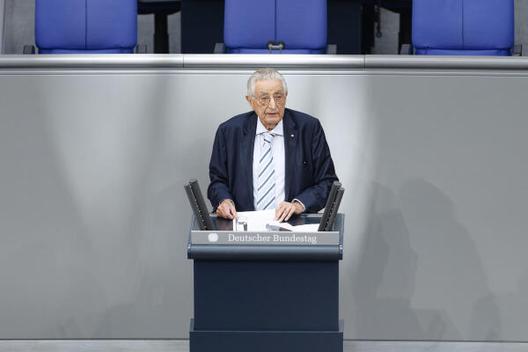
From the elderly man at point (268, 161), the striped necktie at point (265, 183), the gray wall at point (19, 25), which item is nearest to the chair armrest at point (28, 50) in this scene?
the gray wall at point (19, 25)

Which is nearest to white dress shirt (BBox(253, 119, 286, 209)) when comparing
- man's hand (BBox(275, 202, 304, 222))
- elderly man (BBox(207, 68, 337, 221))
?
elderly man (BBox(207, 68, 337, 221))

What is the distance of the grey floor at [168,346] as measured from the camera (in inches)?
164

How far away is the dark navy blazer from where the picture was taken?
3664 millimetres

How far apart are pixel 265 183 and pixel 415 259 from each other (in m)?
0.83

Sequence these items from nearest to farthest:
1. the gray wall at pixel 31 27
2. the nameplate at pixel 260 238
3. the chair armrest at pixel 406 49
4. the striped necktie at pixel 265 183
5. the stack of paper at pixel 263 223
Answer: the nameplate at pixel 260 238 < the stack of paper at pixel 263 223 < the striped necktie at pixel 265 183 < the chair armrest at pixel 406 49 < the gray wall at pixel 31 27

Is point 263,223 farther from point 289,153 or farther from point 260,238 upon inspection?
point 289,153

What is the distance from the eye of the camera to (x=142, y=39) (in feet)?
22.0

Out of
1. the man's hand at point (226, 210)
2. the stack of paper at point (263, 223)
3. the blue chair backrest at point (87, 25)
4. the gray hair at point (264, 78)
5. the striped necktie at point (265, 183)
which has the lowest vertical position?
the stack of paper at point (263, 223)

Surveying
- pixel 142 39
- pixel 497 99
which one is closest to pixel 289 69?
pixel 497 99

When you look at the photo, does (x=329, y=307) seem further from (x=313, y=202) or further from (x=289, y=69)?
(x=289, y=69)

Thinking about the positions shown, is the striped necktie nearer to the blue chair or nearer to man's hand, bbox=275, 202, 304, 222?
man's hand, bbox=275, 202, 304, 222

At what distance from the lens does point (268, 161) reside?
3695mm

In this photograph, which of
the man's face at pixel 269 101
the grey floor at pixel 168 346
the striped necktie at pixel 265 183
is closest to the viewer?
the man's face at pixel 269 101

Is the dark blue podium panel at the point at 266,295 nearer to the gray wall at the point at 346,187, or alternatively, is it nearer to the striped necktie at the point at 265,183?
the striped necktie at the point at 265,183
